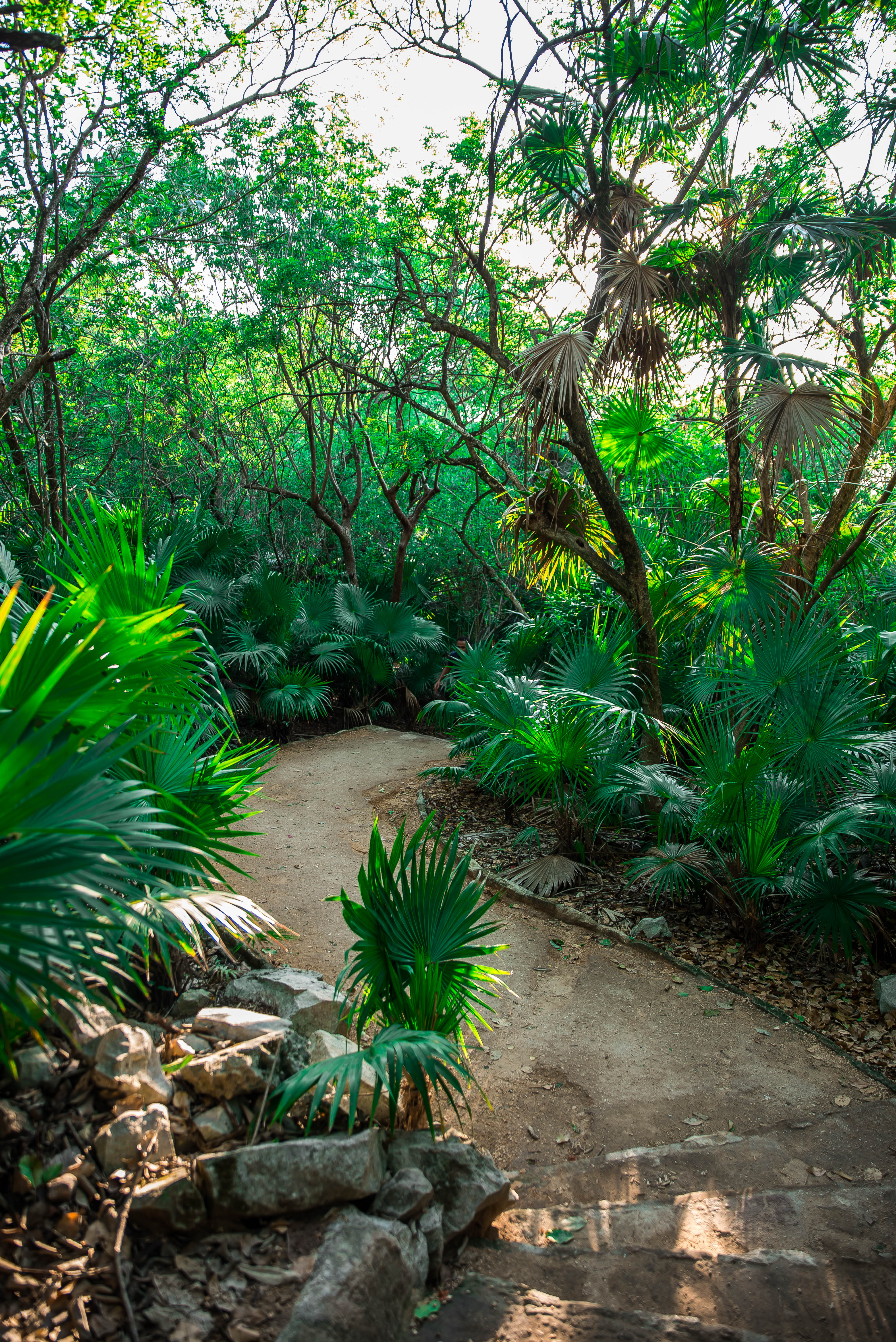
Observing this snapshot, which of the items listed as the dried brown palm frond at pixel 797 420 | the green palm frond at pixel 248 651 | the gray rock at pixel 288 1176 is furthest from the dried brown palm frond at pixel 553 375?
the green palm frond at pixel 248 651

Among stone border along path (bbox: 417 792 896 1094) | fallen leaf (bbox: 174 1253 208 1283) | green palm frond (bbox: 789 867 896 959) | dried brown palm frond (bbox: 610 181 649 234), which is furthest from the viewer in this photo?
dried brown palm frond (bbox: 610 181 649 234)

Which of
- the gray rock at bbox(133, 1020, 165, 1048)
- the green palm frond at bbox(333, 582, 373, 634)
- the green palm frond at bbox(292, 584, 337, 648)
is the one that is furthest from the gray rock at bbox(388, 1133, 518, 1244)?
the green palm frond at bbox(333, 582, 373, 634)

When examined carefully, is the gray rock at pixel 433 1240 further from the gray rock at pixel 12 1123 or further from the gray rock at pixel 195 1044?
the gray rock at pixel 12 1123

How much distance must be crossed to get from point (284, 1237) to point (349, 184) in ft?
37.9

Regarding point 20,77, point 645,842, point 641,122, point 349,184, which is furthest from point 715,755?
point 349,184

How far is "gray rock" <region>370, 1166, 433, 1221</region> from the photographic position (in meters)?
2.05

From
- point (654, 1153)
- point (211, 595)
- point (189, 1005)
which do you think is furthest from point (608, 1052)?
point (211, 595)

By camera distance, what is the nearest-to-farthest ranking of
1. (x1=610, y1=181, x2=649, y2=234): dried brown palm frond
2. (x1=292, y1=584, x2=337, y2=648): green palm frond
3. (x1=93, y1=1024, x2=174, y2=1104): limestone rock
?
1. (x1=93, y1=1024, x2=174, y2=1104): limestone rock
2. (x1=610, y1=181, x2=649, y2=234): dried brown palm frond
3. (x1=292, y1=584, x2=337, y2=648): green palm frond

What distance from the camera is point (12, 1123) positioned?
1939mm

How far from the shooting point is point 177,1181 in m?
1.92

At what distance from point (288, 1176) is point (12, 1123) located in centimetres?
70

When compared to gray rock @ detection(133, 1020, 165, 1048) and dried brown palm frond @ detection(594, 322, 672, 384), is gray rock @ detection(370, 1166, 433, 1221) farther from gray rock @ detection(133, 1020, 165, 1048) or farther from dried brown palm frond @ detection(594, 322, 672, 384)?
dried brown palm frond @ detection(594, 322, 672, 384)

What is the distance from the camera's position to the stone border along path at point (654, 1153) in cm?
204

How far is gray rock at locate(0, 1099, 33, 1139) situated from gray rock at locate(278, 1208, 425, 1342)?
0.80m
